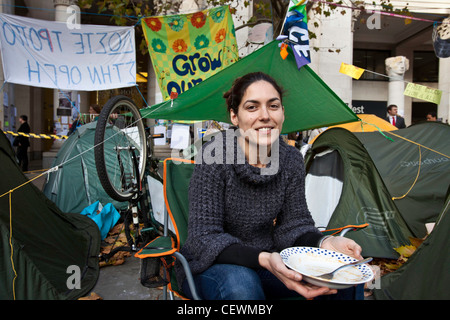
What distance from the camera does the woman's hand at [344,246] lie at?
1.47 meters

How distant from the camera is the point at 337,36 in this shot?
11383 millimetres

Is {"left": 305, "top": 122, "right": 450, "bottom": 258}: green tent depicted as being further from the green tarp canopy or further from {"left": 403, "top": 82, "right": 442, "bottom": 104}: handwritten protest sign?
{"left": 403, "top": 82, "right": 442, "bottom": 104}: handwritten protest sign

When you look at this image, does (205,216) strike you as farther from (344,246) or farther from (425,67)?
(425,67)

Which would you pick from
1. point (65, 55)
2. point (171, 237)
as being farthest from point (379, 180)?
point (65, 55)

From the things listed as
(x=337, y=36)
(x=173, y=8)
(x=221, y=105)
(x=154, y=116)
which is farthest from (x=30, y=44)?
(x=337, y=36)

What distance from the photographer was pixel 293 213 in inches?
70.2

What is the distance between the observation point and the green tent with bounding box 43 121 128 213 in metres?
4.74

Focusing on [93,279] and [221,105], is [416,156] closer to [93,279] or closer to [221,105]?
[221,105]

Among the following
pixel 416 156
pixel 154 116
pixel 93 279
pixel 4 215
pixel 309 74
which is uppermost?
pixel 309 74

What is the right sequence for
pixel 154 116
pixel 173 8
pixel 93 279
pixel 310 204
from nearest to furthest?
pixel 93 279 → pixel 154 116 → pixel 310 204 → pixel 173 8

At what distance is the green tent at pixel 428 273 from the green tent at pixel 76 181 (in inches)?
149

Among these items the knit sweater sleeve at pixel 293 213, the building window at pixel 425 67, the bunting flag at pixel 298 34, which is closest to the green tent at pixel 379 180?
the bunting flag at pixel 298 34

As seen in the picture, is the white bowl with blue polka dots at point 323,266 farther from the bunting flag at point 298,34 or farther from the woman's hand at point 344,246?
the bunting flag at point 298,34
